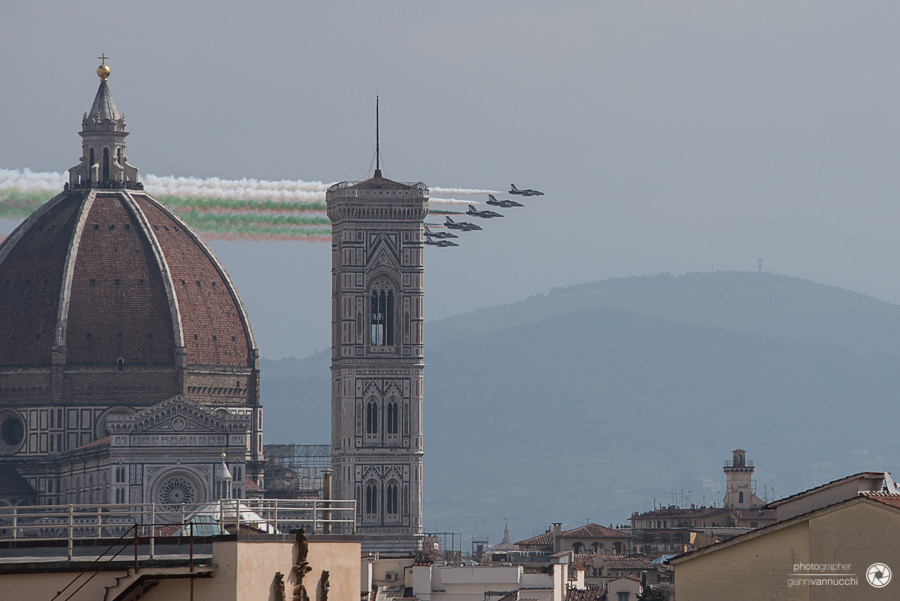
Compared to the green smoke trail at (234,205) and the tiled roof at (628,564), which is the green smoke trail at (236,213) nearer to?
the green smoke trail at (234,205)

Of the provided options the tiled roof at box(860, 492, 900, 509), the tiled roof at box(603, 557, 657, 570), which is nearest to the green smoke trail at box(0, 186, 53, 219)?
the tiled roof at box(603, 557, 657, 570)

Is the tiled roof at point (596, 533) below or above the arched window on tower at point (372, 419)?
below

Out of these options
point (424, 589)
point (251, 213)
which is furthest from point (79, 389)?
point (424, 589)

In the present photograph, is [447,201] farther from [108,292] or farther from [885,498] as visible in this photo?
[885,498]

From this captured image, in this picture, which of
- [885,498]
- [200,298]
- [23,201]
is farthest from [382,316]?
[885,498]

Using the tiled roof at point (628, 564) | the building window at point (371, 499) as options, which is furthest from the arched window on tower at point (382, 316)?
the tiled roof at point (628, 564)

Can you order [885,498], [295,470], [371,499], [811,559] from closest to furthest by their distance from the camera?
[811,559]
[885,498]
[371,499]
[295,470]
